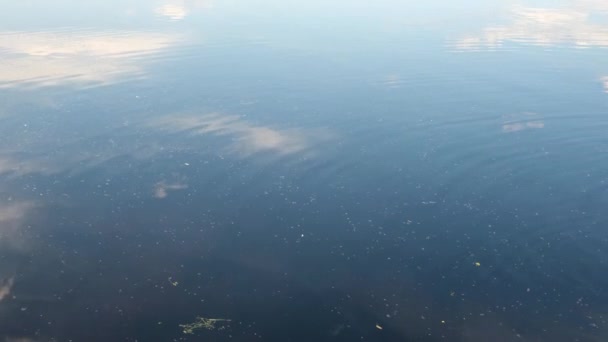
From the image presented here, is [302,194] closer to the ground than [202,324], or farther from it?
farther from it

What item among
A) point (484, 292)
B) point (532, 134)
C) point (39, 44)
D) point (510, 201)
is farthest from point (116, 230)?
point (39, 44)

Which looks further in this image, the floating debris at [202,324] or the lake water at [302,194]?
the lake water at [302,194]

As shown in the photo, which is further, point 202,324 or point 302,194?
point 302,194

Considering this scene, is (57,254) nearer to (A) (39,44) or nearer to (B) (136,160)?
(B) (136,160)

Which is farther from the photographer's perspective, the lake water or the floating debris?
the lake water
